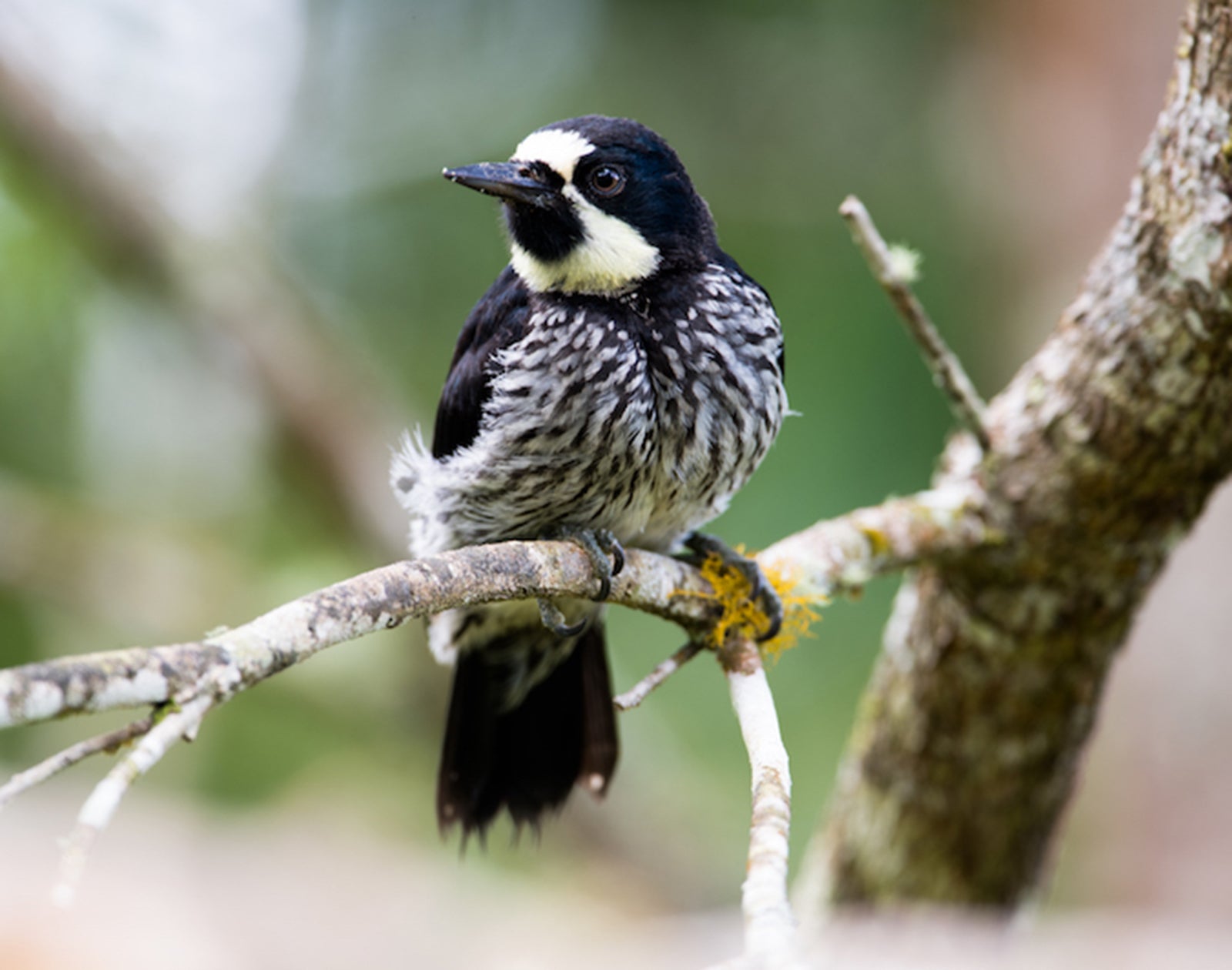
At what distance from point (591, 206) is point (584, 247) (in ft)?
0.29

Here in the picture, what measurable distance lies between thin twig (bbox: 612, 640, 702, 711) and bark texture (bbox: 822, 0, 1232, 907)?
875 millimetres

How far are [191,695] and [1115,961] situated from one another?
383cm

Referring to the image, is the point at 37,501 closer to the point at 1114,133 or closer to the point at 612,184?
the point at 612,184

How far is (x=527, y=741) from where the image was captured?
328 centimetres

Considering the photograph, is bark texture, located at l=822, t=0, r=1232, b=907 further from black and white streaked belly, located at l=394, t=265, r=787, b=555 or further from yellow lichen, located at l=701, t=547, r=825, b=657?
black and white streaked belly, located at l=394, t=265, r=787, b=555

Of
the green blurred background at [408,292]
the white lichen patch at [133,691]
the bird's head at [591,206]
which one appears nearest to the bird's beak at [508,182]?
the bird's head at [591,206]

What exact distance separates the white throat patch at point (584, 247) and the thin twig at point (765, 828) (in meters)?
0.90

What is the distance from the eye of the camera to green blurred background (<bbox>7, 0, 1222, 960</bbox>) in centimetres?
550

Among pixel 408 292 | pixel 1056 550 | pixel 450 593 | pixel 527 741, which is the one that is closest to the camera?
pixel 450 593

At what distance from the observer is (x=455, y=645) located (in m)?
3.18

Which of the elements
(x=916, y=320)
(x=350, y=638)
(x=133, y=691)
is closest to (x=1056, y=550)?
(x=916, y=320)

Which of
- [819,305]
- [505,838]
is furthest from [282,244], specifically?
[505,838]

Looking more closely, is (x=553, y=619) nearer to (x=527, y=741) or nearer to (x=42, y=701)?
(x=527, y=741)

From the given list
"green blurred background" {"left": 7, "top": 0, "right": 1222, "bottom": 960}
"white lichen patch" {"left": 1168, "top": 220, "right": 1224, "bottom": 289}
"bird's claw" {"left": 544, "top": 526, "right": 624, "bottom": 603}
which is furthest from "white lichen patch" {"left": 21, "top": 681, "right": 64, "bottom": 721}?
"green blurred background" {"left": 7, "top": 0, "right": 1222, "bottom": 960}
